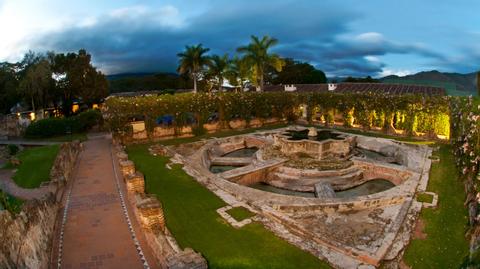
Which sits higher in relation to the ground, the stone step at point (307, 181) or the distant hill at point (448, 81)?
the distant hill at point (448, 81)

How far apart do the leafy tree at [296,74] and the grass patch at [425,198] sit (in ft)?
198

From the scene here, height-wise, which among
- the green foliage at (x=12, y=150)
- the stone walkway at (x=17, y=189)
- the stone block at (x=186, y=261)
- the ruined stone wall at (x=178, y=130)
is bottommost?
the stone walkway at (x=17, y=189)

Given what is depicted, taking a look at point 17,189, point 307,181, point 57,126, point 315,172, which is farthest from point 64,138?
point 315,172

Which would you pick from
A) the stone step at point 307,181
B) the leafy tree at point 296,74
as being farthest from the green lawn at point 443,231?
the leafy tree at point 296,74

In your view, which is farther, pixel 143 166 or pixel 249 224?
pixel 143 166

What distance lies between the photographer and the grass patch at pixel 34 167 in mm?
21203

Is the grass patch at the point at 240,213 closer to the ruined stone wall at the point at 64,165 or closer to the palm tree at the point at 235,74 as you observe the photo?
the ruined stone wall at the point at 64,165

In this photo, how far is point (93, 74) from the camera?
156 feet

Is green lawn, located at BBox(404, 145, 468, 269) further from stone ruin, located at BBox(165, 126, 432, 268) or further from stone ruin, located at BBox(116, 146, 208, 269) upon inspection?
stone ruin, located at BBox(116, 146, 208, 269)

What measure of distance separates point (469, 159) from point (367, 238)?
8.32m

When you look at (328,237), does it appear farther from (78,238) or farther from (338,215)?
(78,238)

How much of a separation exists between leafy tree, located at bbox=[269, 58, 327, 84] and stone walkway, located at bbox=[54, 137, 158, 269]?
60.8 meters

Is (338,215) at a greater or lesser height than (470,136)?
lesser

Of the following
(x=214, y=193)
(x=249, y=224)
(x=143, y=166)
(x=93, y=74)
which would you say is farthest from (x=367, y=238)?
(x=93, y=74)
